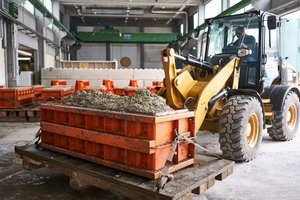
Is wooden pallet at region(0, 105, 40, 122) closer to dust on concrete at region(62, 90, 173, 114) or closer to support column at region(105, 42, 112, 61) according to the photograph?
dust on concrete at region(62, 90, 173, 114)

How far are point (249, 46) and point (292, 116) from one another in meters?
2.32

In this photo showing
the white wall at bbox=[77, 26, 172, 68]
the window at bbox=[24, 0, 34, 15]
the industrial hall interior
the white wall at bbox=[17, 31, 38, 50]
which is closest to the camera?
the industrial hall interior

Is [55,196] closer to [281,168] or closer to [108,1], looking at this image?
[281,168]

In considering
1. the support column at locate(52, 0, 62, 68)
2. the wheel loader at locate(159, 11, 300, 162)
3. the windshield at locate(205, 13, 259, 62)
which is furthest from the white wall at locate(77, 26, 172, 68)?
the windshield at locate(205, 13, 259, 62)

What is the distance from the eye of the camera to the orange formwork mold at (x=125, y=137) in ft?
8.70

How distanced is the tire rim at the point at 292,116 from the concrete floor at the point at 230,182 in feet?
4.36

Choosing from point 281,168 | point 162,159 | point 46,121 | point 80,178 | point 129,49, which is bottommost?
point 281,168

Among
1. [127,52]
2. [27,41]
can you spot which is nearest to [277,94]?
[27,41]

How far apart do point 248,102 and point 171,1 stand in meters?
18.1

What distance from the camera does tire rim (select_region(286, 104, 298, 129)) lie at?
6.39 m

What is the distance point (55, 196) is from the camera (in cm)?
326

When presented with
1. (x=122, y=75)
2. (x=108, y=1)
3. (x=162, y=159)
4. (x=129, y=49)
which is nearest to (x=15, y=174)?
(x=162, y=159)

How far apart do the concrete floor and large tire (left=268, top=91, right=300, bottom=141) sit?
2.34 feet

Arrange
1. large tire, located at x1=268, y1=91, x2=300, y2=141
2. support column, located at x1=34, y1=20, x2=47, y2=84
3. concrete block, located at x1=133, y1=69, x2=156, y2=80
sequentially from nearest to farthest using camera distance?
large tire, located at x1=268, y1=91, x2=300, y2=141
concrete block, located at x1=133, y1=69, x2=156, y2=80
support column, located at x1=34, y1=20, x2=47, y2=84
